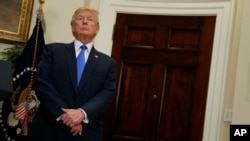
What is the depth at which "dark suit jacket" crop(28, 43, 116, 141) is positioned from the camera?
1.95m

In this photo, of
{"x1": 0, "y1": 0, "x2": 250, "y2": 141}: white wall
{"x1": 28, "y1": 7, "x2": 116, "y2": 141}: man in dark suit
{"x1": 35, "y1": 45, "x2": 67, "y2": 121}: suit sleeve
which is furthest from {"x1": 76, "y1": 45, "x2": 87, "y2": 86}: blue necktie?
{"x1": 0, "y1": 0, "x2": 250, "y2": 141}: white wall

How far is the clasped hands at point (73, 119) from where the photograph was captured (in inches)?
73.7

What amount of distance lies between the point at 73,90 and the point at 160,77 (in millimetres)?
1480

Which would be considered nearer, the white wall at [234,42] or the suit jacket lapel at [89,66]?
the suit jacket lapel at [89,66]

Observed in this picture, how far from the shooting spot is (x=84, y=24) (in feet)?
7.09

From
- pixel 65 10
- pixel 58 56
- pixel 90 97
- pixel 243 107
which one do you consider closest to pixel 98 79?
pixel 90 97

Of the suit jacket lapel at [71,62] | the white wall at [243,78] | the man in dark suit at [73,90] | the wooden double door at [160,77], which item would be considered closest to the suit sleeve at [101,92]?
the man in dark suit at [73,90]

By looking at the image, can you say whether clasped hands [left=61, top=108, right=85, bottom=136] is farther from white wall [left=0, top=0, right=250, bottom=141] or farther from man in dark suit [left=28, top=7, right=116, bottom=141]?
white wall [left=0, top=0, right=250, bottom=141]

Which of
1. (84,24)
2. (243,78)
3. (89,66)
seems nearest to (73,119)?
(89,66)

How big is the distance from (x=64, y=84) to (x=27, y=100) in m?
0.89

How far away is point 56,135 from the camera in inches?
77.0

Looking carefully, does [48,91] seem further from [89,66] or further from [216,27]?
[216,27]

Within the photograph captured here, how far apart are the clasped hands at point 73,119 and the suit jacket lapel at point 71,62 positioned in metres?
0.16

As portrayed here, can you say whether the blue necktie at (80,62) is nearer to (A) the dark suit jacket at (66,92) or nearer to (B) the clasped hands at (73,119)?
(A) the dark suit jacket at (66,92)
